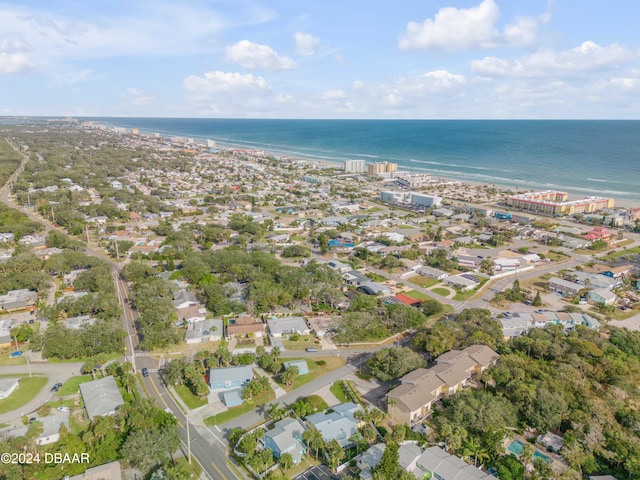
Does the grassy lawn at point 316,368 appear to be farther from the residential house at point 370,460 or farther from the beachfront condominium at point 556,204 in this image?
the beachfront condominium at point 556,204

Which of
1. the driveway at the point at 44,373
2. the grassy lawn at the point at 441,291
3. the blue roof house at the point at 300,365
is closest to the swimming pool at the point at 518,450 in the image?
the blue roof house at the point at 300,365

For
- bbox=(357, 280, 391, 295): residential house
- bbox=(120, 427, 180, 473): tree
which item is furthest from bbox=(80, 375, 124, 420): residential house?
bbox=(357, 280, 391, 295): residential house

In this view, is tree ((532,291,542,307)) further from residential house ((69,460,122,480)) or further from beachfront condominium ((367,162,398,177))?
beachfront condominium ((367,162,398,177))

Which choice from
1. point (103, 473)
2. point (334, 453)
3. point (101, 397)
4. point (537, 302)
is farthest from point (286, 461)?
point (537, 302)

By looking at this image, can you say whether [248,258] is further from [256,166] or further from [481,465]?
[256,166]

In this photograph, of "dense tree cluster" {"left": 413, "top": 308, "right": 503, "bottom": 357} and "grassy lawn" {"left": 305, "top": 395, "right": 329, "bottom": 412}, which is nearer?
"grassy lawn" {"left": 305, "top": 395, "right": 329, "bottom": 412}

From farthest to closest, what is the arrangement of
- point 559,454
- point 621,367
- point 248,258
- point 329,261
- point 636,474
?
point 329,261
point 248,258
point 621,367
point 559,454
point 636,474

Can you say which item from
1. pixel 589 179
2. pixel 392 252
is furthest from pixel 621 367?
pixel 589 179
